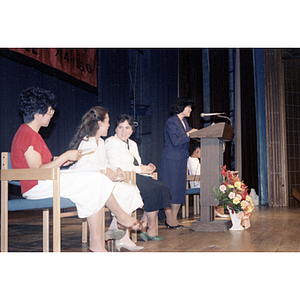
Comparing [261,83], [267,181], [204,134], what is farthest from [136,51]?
[204,134]

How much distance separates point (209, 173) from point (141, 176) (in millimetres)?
799

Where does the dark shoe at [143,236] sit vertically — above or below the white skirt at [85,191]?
below

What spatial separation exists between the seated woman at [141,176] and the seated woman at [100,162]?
0.66 feet

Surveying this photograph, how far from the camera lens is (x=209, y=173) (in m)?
3.36

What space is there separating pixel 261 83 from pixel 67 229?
16.5 feet

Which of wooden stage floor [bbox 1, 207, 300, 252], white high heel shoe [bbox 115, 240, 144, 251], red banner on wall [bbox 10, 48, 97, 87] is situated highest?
red banner on wall [bbox 10, 48, 97, 87]

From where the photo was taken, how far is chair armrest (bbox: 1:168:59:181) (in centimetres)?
180

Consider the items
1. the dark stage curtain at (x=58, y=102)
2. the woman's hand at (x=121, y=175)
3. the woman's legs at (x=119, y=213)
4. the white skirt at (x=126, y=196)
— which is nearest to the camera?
the woman's legs at (x=119, y=213)

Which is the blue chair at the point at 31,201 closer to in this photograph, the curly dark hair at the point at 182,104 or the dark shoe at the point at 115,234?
the dark shoe at the point at 115,234

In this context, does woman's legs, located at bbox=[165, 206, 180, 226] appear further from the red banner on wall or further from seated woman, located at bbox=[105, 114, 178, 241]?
the red banner on wall

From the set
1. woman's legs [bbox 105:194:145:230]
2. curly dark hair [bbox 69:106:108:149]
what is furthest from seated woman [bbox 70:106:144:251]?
woman's legs [bbox 105:194:145:230]

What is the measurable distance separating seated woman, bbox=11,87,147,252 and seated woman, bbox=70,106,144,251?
0.25 m

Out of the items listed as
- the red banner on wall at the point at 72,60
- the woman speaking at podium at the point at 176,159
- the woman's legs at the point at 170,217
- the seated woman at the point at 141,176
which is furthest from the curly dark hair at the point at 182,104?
the red banner on wall at the point at 72,60

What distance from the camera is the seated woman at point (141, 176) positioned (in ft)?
9.27
